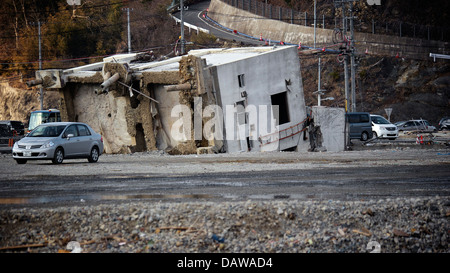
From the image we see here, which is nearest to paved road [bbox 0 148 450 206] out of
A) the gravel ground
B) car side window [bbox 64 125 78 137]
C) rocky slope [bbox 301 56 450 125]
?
the gravel ground

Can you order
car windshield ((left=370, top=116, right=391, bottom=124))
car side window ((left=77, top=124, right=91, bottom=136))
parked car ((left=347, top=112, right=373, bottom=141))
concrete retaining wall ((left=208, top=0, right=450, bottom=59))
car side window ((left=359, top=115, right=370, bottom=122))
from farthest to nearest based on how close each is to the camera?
concrete retaining wall ((left=208, top=0, right=450, bottom=59)) → car windshield ((left=370, top=116, right=391, bottom=124)) → car side window ((left=359, top=115, right=370, bottom=122)) → parked car ((left=347, top=112, right=373, bottom=141)) → car side window ((left=77, top=124, right=91, bottom=136))

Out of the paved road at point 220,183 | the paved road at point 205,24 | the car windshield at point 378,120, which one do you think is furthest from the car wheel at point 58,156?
the paved road at point 205,24

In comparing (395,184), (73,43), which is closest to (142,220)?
(395,184)

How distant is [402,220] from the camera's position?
9.83 metres

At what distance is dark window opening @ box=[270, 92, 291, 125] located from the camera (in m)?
33.5

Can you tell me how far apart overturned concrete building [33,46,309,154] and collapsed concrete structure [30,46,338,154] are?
5cm

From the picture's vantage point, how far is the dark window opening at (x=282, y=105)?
33469mm

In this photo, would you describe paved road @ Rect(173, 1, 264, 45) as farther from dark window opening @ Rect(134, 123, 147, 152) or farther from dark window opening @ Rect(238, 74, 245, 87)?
dark window opening @ Rect(238, 74, 245, 87)

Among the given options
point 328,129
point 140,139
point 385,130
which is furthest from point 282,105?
Answer: point 385,130

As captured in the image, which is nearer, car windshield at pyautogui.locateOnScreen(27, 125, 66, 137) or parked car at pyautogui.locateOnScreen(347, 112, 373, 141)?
car windshield at pyautogui.locateOnScreen(27, 125, 66, 137)

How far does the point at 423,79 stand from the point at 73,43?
38596 millimetres

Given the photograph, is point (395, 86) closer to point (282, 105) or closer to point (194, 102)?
point (282, 105)

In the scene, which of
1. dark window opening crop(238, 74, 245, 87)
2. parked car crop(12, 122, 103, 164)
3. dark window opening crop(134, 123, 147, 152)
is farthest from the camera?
dark window opening crop(134, 123, 147, 152)

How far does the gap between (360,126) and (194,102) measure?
55.0ft
